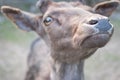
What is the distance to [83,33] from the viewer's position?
24.9 feet

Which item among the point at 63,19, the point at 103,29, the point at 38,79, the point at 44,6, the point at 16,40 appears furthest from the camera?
the point at 16,40

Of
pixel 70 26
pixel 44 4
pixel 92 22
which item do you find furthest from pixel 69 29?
pixel 44 4

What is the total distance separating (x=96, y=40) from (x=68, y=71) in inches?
53.0

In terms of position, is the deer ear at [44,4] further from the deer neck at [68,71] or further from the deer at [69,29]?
the deer neck at [68,71]

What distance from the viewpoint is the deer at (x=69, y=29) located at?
753 cm

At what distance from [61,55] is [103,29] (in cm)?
135

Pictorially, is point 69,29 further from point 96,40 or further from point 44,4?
point 44,4

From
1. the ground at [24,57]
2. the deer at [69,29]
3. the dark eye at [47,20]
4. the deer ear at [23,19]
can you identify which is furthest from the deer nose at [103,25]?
the ground at [24,57]

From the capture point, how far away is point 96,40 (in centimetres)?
761

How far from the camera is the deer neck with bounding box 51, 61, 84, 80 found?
8750 millimetres

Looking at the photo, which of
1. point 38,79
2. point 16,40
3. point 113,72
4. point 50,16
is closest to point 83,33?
point 50,16

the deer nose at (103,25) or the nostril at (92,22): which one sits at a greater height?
the nostril at (92,22)

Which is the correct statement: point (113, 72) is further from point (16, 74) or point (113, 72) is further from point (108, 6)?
point (108, 6)

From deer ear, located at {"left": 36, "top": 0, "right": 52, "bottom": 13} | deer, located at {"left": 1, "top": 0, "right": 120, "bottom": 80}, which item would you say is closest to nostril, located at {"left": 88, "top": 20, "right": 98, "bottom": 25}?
deer, located at {"left": 1, "top": 0, "right": 120, "bottom": 80}
